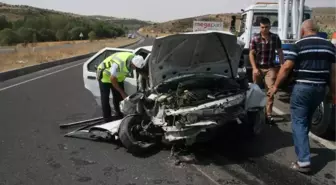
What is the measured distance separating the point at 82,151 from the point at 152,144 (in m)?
0.97

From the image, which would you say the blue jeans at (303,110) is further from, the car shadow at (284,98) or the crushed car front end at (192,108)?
the car shadow at (284,98)

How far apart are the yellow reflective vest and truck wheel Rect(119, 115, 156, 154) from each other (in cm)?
95

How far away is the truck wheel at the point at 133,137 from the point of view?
209 inches

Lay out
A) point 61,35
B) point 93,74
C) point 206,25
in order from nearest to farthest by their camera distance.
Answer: point 93,74 → point 206,25 → point 61,35

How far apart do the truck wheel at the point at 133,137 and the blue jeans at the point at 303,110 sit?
6.30ft

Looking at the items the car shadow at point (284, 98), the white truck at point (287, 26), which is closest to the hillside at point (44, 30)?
the white truck at point (287, 26)

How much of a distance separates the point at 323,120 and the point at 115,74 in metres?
3.14

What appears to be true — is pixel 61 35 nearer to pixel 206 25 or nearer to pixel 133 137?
pixel 206 25

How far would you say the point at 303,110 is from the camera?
468cm

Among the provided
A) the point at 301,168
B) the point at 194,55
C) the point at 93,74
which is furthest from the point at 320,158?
the point at 93,74

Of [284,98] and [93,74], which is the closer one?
[93,74]

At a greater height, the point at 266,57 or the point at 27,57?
the point at 266,57

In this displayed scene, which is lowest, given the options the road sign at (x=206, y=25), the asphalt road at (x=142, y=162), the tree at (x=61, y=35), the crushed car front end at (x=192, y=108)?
the tree at (x=61, y=35)

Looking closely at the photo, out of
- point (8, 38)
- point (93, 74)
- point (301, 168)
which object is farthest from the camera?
point (8, 38)
